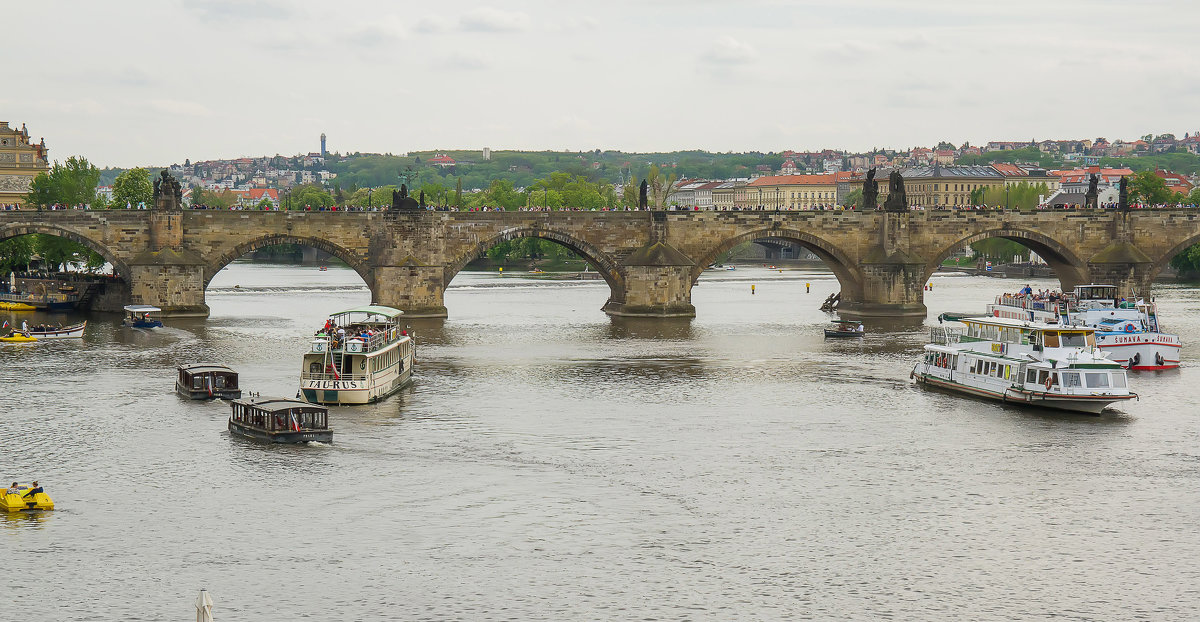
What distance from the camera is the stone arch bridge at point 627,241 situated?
3253 inches

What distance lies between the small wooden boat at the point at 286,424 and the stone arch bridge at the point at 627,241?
39.7 m

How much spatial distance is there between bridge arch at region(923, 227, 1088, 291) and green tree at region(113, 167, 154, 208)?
217 feet

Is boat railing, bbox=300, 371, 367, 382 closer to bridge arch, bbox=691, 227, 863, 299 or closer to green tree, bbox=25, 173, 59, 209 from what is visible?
bridge arch, bbox=691, 227, 863, 299

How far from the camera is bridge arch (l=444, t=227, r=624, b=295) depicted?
86.1 metres

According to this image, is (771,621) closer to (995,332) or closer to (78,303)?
(995,332)

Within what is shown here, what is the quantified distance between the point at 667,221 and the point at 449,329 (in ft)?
54.7

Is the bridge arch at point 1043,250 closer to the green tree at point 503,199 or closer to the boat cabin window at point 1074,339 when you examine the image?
the boat cabin window at point 1074,339

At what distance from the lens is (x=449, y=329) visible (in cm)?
7994

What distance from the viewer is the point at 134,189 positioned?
121 meters

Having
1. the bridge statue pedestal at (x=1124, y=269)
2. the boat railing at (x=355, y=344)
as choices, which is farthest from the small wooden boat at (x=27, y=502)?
the bridge statue pedestal at (x=1124, y=269)

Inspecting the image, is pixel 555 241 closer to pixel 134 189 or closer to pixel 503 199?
pixel 134 189

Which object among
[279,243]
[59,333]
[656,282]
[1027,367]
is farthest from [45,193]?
[1027,367]

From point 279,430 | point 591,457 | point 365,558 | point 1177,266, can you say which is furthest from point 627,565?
point 1177,266

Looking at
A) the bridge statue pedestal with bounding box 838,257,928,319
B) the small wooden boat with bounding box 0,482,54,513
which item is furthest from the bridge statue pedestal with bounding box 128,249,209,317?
the small wooden boat with bounding box 0,482,54,513
